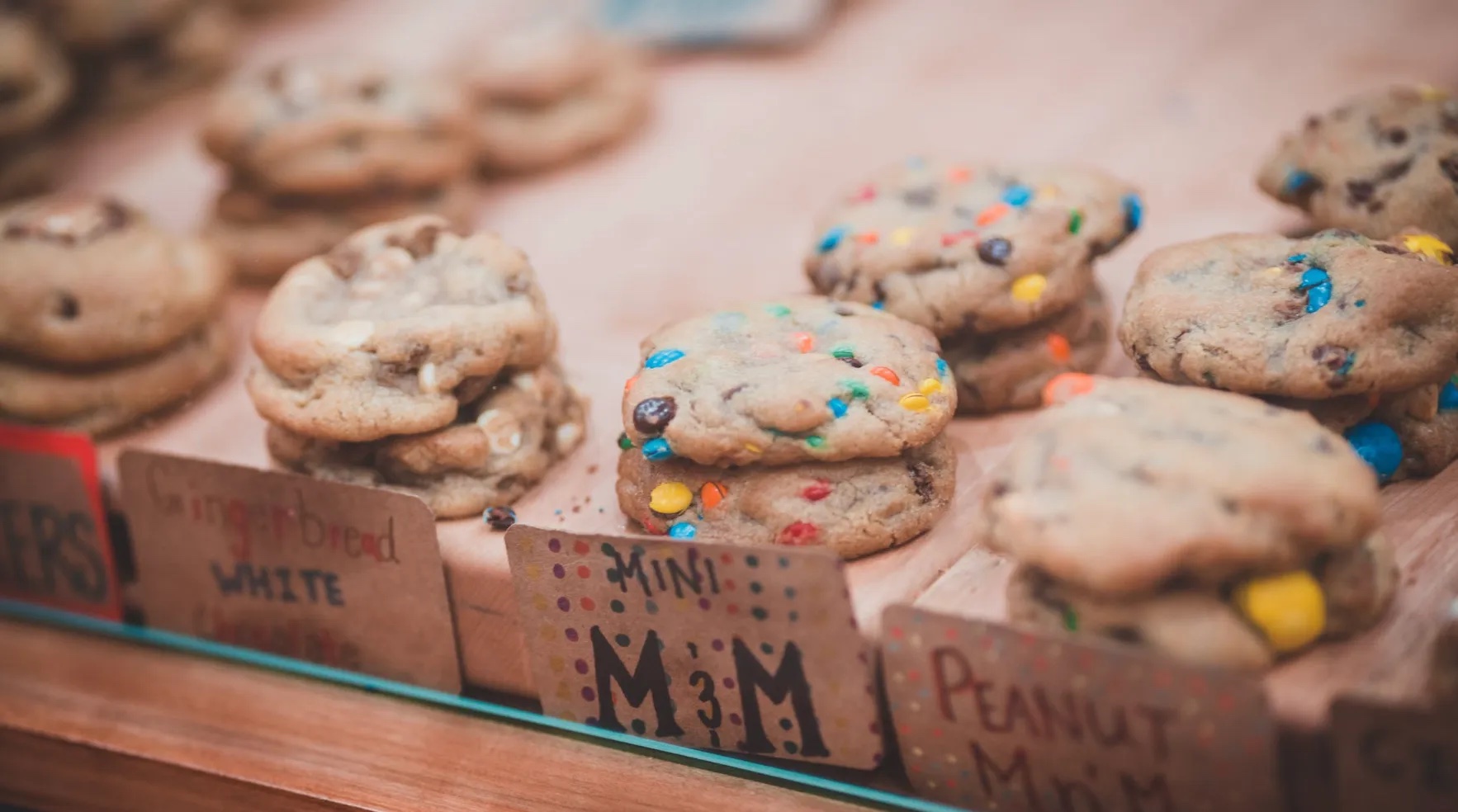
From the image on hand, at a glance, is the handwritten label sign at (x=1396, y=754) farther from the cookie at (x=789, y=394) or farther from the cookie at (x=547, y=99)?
the cookie at (x=547, y=99)

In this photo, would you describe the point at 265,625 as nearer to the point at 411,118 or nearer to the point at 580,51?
the point at 411,118

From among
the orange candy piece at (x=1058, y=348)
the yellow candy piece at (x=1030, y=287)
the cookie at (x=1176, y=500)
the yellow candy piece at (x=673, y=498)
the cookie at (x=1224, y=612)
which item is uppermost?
the yellow candy piece at (x=1030, y=287)

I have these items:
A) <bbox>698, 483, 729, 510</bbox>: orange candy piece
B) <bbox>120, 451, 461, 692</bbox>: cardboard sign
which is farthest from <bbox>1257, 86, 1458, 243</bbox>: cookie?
<bbox>120, 451, 461, 692</bbox>: cardboard sign

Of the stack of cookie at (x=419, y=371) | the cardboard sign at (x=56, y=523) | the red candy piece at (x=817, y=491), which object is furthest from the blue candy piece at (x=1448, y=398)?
the cardboard sign at (x=56, y=523)

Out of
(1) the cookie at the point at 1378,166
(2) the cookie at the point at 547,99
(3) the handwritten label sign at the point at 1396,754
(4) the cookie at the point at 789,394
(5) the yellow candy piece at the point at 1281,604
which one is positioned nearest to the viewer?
(3) the handwritten label sign at the point at 1396,754

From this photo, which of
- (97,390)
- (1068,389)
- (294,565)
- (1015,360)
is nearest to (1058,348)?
(1015,360)

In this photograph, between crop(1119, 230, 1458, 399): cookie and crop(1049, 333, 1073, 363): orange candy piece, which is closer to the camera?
crop(1119, 230, 1458, 399): cookie

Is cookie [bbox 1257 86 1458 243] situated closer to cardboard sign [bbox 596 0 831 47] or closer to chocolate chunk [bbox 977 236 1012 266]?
chocolate chunk [bbox 977 236 1012 266]
